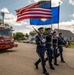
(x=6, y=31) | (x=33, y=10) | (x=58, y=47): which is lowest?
(x=58, y=47)

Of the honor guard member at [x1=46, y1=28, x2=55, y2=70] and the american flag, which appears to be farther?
the american flag

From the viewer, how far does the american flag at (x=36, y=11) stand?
9694mm

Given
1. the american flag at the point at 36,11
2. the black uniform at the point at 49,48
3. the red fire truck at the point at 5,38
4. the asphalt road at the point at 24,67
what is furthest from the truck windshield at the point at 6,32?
the black uniform at the point at 49,48

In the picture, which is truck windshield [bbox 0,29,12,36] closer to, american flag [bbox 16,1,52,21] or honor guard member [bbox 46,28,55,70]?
A: american flag [bbox 16,1,52,21]

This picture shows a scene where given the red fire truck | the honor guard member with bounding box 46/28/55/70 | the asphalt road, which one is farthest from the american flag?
the red fire truck

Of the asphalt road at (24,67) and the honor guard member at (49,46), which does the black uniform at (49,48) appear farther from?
the asphalt road at (24,67)

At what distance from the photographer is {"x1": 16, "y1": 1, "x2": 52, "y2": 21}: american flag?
9.69 m

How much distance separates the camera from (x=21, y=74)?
719cm

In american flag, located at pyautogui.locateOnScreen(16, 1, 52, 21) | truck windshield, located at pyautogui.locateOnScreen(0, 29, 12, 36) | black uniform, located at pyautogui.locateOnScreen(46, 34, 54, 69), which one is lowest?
black uniform, located at pyautogui.locateOnScreen(46, 34, 54, 69)

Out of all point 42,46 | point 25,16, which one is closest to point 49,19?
point 25,16

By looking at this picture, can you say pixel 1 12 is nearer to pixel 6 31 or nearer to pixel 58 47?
pixel 6 31

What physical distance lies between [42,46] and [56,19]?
365 cm

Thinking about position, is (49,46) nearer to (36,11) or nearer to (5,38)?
(36,11)

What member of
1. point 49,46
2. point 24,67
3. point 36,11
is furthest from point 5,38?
point 49,46
